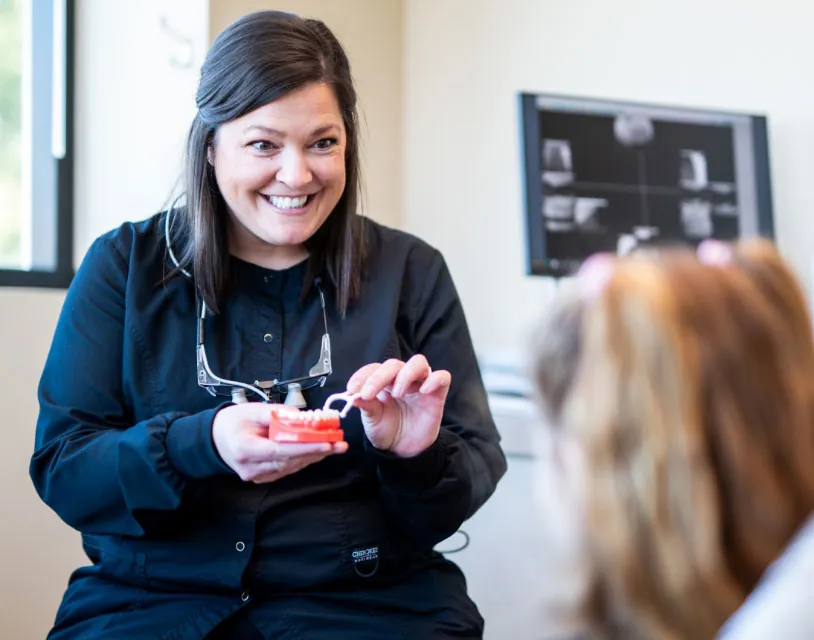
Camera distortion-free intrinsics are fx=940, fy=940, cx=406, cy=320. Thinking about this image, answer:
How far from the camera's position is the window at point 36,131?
2078 mm

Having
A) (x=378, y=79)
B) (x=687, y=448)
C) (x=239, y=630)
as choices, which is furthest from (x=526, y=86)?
(x=687, y=448)

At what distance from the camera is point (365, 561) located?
1.26 metres

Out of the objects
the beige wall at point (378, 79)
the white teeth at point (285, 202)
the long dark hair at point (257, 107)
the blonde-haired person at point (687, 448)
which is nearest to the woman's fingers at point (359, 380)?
the long dark hair at point (257, 107)

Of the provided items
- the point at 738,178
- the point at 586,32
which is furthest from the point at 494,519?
the point at 586,32

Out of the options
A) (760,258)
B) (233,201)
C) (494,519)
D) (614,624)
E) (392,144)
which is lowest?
(494,519)

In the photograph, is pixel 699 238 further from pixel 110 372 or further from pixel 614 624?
pixel 614 624

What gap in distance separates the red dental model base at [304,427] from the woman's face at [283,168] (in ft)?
1.20

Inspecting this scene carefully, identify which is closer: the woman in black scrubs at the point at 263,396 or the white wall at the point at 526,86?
the woman in black scrubs at the point at 263,396

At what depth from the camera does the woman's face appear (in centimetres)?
133

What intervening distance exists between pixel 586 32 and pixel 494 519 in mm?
1216

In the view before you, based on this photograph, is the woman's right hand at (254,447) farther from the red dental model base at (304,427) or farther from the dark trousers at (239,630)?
the dark trousers at (239,630)

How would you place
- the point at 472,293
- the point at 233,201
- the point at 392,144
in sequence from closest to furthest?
1. the point at 233,201
2. the point at 472,293
3. the point at 392,144

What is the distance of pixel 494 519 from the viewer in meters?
1.92

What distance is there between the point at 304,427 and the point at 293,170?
0.42m
